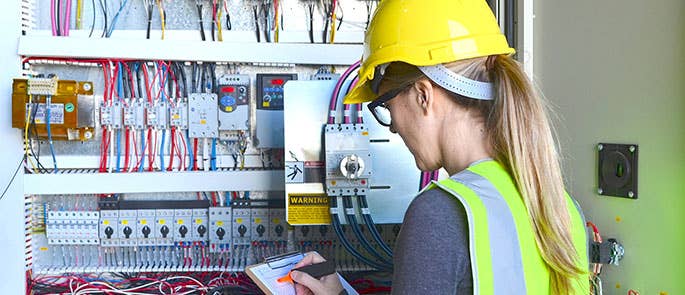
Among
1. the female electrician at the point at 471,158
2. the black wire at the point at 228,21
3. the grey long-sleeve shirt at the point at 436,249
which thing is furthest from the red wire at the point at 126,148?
the grey long-sleeve shirt at the point at 436,249

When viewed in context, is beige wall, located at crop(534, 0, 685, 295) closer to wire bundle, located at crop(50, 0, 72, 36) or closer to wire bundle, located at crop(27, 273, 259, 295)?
wire bundle, located at crop(27, 273, 259, 295)

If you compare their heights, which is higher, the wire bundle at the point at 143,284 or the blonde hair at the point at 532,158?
the blonde hair at the point at 532,158

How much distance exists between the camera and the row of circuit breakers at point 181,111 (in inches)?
78.2

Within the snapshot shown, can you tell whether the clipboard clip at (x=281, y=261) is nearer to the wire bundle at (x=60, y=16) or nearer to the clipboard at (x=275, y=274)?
the clipboard at (x=275, y=274)

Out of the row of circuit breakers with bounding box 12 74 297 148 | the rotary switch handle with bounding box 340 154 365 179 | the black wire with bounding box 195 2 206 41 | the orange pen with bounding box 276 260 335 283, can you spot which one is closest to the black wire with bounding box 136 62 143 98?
the row of circuit breakers with bounding box 12 74 297 148

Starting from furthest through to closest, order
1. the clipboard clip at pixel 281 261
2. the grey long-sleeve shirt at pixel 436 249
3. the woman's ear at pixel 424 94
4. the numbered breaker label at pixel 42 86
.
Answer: the numbered breaker label at pixel 42 86 → the clipboard clip at pixel 281 261 → the woman's ear at pixel 424 94 → the grey long-sleeve shirt at pixel 436 249

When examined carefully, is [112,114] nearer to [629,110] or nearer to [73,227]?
[73,227]

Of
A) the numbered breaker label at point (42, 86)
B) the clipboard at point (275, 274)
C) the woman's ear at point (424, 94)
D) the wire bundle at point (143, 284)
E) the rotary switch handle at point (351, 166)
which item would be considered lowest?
the wire bundle at point (143, 284)

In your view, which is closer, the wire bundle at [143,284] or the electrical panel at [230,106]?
the wire bundle at [143,284]

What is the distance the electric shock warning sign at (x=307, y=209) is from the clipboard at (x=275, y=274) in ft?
0.75

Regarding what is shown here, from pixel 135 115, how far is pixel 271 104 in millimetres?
504

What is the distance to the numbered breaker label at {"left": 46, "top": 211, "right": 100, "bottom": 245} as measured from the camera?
205cm

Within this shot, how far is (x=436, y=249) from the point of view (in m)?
0.75

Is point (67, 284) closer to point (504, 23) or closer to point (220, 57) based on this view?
point (220, 57)
